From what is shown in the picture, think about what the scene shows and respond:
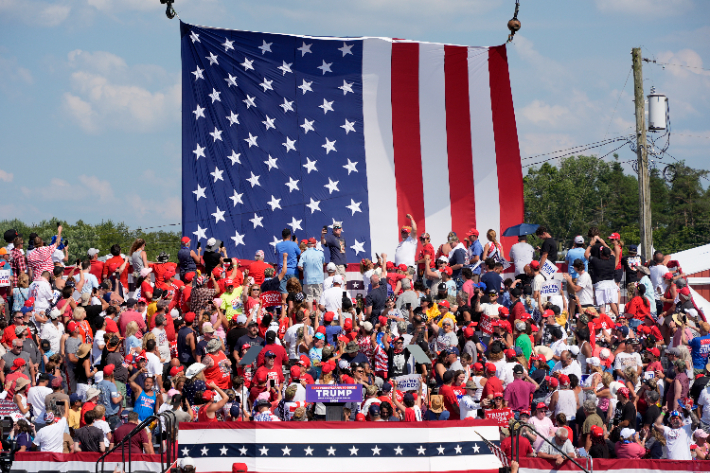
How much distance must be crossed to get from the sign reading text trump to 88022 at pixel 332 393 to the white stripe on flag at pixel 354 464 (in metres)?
0.80

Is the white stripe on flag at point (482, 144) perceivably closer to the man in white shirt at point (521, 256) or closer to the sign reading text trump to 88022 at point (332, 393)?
the man in white shirt at point (521, 256)

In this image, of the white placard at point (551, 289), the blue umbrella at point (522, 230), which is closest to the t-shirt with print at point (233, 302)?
the white placard at point (551, 289)

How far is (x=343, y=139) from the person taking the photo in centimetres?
2211

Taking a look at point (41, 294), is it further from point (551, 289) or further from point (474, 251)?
point (551, 289)

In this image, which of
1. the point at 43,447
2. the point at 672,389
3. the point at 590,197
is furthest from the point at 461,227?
the point at 590,197

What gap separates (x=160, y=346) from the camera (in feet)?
50.5

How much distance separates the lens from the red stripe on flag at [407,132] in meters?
22.1

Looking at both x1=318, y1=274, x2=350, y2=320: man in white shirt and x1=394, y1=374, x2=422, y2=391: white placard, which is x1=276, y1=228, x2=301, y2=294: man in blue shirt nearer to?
x1=318, y1=274, x2=350, y2=320: man in white shirt

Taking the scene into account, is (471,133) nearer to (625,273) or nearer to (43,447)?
(625,273)

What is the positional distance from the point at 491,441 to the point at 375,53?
13.0 m

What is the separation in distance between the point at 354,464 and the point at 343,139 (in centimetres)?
1176

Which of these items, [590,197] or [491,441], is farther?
[590,197]

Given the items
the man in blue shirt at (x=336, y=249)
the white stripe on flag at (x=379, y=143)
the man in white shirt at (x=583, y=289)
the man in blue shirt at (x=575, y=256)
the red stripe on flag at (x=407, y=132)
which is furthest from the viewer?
the red stripe on flag at (x=407, y=132)

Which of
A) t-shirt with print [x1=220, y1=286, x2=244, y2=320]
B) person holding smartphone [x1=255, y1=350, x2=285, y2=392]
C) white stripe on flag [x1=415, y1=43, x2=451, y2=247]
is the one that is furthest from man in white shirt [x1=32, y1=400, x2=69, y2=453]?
white stripe on flag [x1=415, y1=43, x2=451, y2=247]
